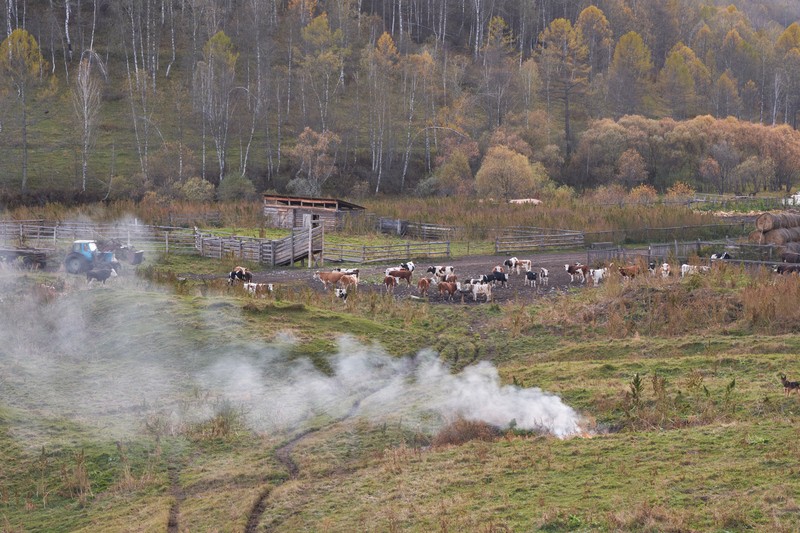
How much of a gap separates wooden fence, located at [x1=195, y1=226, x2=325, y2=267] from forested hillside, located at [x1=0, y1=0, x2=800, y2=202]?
24114 millimetres

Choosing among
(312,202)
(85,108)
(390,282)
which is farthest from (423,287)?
(85,108)

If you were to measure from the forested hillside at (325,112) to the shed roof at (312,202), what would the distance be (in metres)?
10.1

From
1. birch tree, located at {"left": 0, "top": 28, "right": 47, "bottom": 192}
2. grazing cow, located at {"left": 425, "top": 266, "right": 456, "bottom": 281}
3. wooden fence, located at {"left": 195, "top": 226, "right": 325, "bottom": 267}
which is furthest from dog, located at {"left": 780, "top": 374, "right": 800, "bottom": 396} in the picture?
birch tree, located at {"left": 0, "top": 28, "right": 47, "bottom": 192}

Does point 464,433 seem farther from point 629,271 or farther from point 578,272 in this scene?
point 578,272

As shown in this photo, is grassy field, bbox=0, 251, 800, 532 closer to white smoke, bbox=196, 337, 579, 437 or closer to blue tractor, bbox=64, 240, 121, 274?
white smoke, bbox=196, 337, 579, 437

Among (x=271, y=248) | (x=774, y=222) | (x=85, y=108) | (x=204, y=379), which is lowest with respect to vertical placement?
(x=204, y=379)

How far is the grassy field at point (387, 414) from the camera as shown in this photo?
12.7 metres

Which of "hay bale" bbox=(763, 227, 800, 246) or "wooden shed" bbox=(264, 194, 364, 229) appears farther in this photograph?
"wooden shed" bbox=(264, 194, 364, 229)

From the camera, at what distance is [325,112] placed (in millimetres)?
85750

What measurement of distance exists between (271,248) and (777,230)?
82.4ft

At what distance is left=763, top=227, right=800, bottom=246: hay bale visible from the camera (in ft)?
142

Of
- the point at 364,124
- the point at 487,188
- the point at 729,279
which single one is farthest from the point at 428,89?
the point at 729,279

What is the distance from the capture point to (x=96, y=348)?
21672 mm

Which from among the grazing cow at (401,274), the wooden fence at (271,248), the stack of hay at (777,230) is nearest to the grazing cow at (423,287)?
the grazing cow at (401,274)
